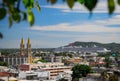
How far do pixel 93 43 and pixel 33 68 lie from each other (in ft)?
274

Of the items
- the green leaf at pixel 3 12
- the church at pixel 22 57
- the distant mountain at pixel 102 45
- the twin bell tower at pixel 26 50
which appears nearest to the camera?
the green leaf at pixel 3 12

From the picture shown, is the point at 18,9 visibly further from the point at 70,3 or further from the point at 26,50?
the point at 26,50

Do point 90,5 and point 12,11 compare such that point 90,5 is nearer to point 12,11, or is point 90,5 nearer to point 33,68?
point 12,11

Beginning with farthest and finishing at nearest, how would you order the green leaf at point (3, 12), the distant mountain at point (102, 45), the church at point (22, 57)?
1. the distant mountain at point (102, 45)
2. the church at point (22, 57)
3. the green leaf at point (3, 12)

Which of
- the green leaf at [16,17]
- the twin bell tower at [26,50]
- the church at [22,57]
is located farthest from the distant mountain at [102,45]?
the green leaf at [16,17]

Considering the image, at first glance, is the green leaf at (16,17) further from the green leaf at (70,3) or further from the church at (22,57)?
the church at (22,57)

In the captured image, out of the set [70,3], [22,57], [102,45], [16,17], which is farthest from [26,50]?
[102,45]

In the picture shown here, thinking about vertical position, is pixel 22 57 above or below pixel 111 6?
below

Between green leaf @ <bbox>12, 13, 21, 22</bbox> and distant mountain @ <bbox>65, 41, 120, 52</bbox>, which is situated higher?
green leaf @ <bbox>12, 13, 21, 22</bbox>

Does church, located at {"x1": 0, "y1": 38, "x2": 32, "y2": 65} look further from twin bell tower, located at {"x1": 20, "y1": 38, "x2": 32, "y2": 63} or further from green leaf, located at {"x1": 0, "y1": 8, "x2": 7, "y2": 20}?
green leaf, located at {"x1": 0, "y1": 8, "x2": 7, "y2": 20}

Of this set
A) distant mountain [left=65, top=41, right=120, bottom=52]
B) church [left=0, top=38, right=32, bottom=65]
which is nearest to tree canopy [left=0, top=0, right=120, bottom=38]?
church [left=0, top=38, right=32, bottom=65]

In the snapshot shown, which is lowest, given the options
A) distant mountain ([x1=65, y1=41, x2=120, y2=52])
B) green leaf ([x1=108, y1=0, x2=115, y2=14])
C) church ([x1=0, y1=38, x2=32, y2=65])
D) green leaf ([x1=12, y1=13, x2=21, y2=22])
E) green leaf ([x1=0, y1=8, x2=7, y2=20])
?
distant mountain ([x1=65, y1=41, x2=120, y2=52])

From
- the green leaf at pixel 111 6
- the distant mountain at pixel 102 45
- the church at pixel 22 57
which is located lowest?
the distant mountain at pixel 102 45

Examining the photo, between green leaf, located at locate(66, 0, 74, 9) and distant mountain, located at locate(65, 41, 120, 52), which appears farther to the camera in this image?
distant mountain, located at locate(65, 41, 120, 52)
